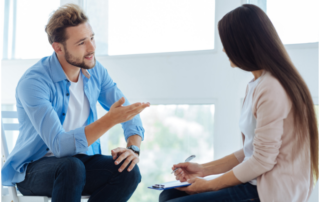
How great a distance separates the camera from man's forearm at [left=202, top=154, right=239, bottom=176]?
3.55ft

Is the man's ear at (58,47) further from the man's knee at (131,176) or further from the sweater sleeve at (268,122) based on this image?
the sweater sleeve at (268,122)

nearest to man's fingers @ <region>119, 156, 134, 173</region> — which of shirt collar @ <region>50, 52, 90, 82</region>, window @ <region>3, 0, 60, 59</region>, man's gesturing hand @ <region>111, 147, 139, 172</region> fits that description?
man's gesturing hand @ <region>111, 147, 139, 172</region>

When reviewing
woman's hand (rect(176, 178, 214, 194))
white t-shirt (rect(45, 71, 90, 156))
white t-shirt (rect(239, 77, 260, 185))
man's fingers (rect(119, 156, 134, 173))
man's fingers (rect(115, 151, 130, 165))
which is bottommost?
man's fingers (rect(119, 156, 134, 173))

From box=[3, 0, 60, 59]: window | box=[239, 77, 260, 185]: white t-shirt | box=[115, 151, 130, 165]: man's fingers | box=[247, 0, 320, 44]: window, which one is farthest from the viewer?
box=[3, 0, 60, 59]: window

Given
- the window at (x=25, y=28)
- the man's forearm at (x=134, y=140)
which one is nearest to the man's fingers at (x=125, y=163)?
the man's forearm at (x=134, y=140)

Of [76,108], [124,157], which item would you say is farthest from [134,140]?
[76,108]

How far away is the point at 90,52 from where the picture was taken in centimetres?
132

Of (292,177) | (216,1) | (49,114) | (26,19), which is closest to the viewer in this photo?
(292,177)

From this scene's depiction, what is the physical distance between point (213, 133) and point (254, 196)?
A: 0.88 meters

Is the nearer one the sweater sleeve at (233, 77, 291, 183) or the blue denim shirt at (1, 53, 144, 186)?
the sweater sleeve at (233, 77, 291, 183)

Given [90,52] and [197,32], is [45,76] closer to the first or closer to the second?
[90,52]

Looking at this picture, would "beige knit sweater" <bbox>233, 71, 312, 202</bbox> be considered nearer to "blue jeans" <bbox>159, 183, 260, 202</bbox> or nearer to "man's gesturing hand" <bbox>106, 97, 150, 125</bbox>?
"blue jeans" <bbox>159, 183, 260, 202</bbox>

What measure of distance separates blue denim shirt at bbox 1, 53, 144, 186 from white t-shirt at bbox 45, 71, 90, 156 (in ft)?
0.08

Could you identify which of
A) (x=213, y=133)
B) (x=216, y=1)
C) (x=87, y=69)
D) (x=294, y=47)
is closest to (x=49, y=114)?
(x=87, y=69)
